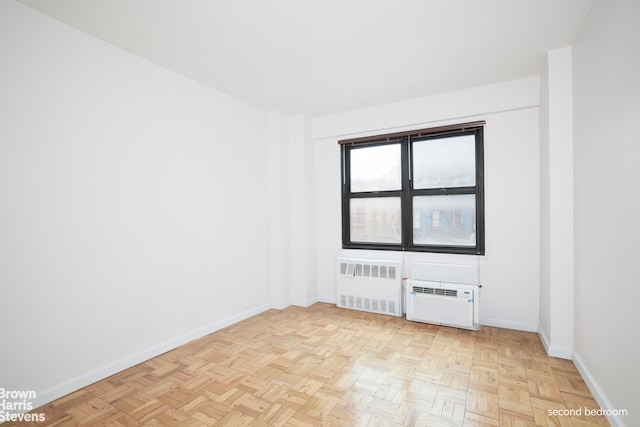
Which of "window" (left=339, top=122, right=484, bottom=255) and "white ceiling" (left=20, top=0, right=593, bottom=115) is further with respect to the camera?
"window" (left=339, top=122, right=484, bottom=255)

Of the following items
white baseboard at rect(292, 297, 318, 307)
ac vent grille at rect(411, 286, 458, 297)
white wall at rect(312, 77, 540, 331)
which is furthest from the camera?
white baseboard at rect(292, 297, 318, 307)

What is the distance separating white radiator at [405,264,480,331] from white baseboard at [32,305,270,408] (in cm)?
230

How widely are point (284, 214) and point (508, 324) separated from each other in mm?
3195

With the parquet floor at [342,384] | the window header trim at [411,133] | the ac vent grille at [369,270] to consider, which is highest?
the window header trim at [411,133]

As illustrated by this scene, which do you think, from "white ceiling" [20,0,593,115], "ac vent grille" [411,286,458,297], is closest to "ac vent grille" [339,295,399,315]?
"ac vent grille" [411,286,458,297]

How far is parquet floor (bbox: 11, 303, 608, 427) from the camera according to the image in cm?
197

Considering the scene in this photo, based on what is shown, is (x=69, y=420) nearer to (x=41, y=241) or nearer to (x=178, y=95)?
(x=41, y=241)

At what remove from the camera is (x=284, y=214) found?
4.44 meters

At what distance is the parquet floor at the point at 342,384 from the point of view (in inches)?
77.7

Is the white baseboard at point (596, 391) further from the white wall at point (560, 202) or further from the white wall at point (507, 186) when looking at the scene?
the white wall at point (507, 186)

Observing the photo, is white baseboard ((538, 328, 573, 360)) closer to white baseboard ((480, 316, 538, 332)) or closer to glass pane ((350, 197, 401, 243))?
white baseboard ((480, 316, 538, 332))

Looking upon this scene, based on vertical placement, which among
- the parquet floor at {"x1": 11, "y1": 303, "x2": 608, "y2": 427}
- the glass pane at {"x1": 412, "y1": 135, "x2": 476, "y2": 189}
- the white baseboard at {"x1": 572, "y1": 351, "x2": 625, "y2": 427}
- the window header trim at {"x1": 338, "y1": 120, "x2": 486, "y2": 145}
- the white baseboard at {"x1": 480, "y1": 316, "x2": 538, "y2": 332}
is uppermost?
the window header trim at {"x1": 338, "y1": 120, "x2": 486, "y2": 145}

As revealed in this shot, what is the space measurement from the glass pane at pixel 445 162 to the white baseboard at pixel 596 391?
2.05 meters

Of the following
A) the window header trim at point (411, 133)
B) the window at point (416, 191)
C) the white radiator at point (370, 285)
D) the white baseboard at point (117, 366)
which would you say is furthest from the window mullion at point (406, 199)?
the white baseboard at point (117, 366)
